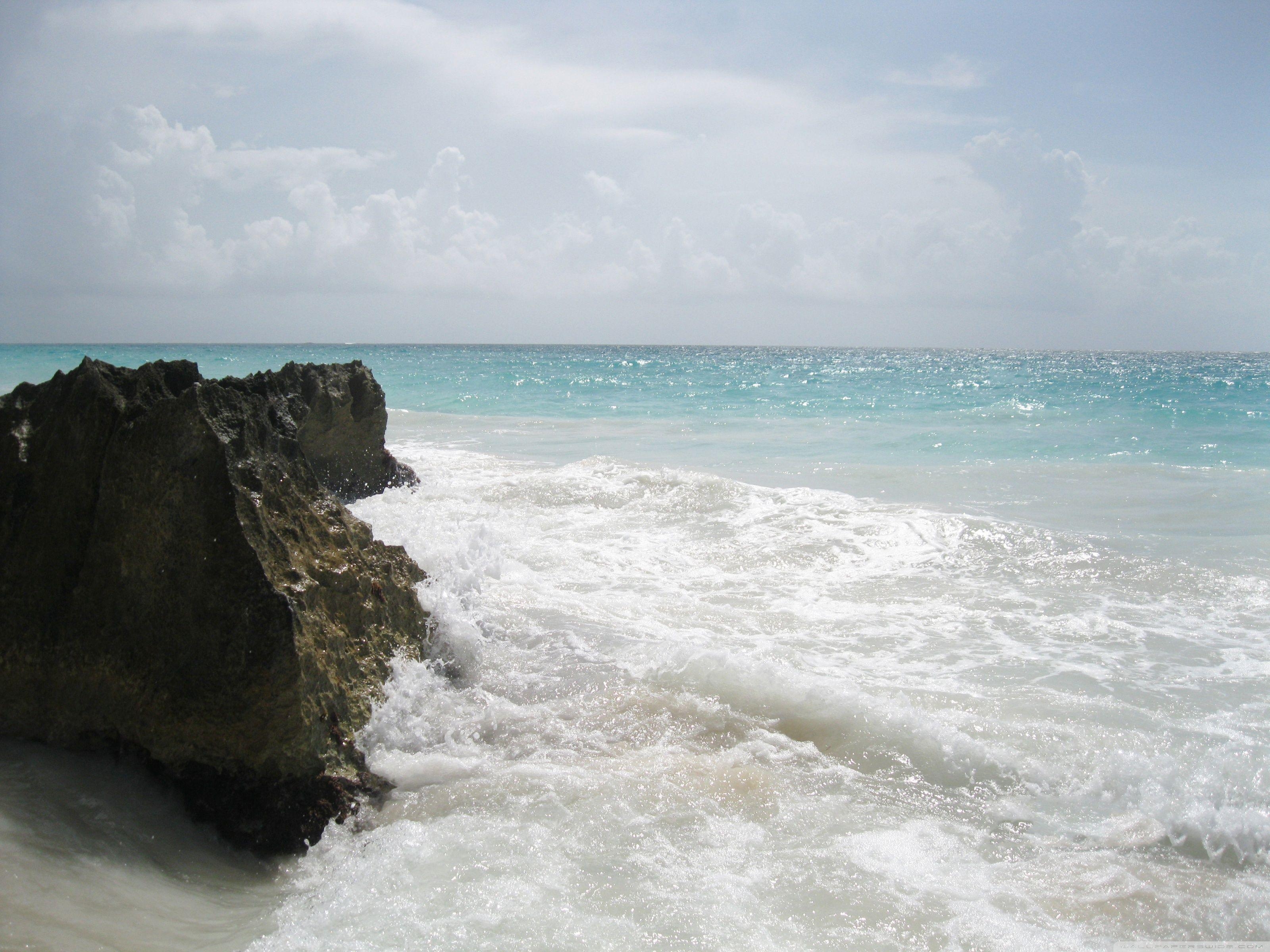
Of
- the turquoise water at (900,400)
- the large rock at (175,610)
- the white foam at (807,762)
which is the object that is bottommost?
the white foam at (807,762)

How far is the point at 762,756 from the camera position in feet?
11.8

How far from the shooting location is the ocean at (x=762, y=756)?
8.28 ft

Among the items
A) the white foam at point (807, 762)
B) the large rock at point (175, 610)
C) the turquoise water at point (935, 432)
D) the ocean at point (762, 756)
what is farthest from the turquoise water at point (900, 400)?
the large rock at point (175, 610)

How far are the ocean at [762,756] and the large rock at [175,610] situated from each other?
0.52 feet

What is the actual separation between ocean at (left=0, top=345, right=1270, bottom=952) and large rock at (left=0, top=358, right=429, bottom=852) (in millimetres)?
157

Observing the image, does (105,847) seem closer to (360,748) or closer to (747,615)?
(360,748)

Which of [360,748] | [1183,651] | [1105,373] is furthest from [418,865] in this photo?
[1105,373]

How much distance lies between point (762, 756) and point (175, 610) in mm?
2467

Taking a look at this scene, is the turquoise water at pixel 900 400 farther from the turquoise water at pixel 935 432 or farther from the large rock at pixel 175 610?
the large rock at pixel 175 610

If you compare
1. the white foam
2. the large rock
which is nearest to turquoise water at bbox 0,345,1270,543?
the white foam

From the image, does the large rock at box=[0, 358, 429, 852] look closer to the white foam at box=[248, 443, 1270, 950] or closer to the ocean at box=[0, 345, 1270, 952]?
the ocean at box=[0, 345, 1270, 952]

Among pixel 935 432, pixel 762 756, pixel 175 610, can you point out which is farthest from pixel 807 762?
pixel 935 432

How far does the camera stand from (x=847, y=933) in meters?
2.52

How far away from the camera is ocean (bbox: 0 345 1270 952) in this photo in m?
2.52
